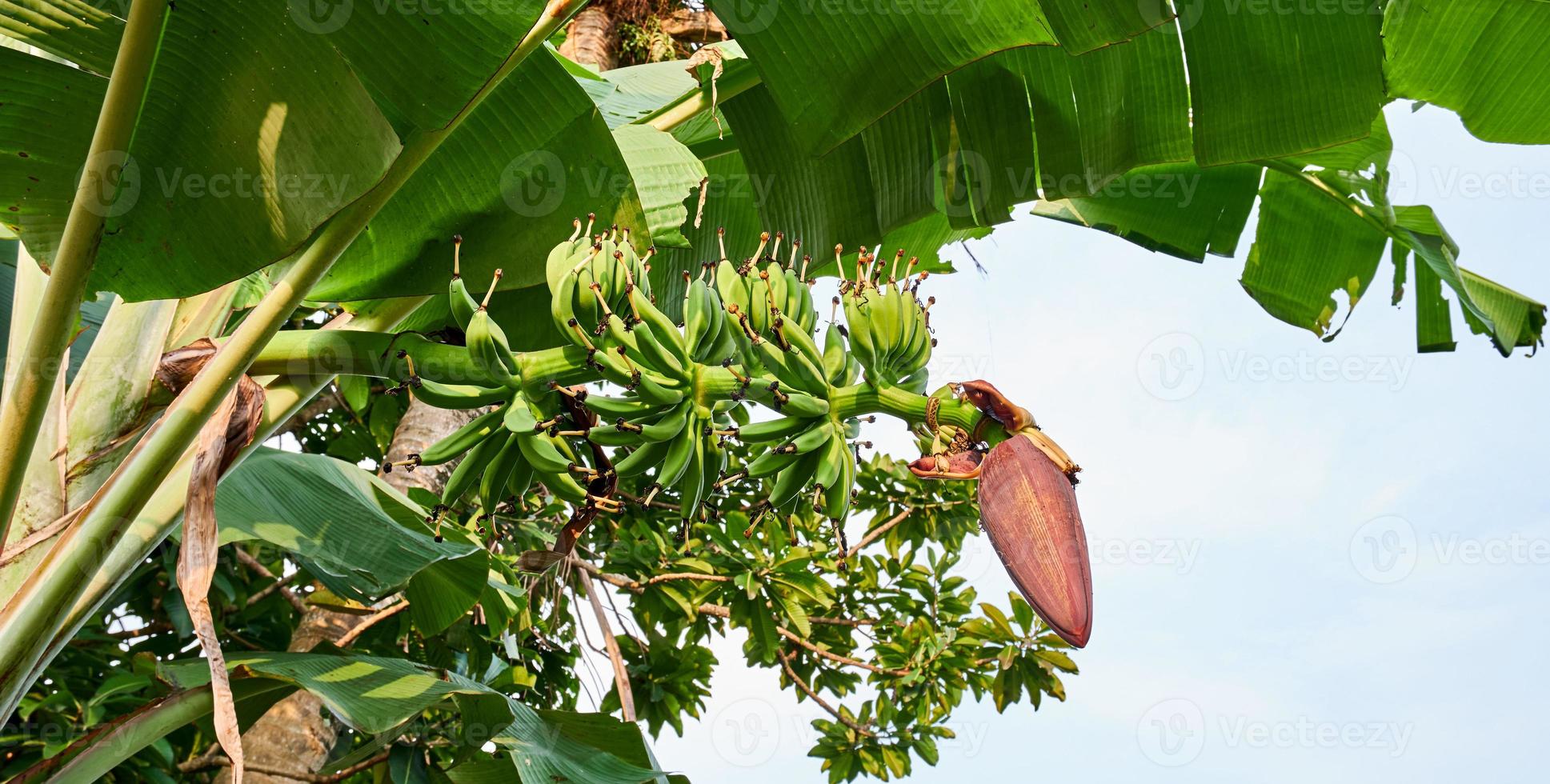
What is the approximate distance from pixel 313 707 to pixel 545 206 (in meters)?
1.90

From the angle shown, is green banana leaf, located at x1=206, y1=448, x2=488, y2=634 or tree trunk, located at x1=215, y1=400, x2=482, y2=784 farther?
tree trunk, located at x1=215, y1=400, x2=482, y2=784

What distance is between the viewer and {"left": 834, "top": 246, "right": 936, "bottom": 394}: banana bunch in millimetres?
1229

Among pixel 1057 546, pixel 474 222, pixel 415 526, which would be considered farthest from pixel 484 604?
pixel 1057 546
